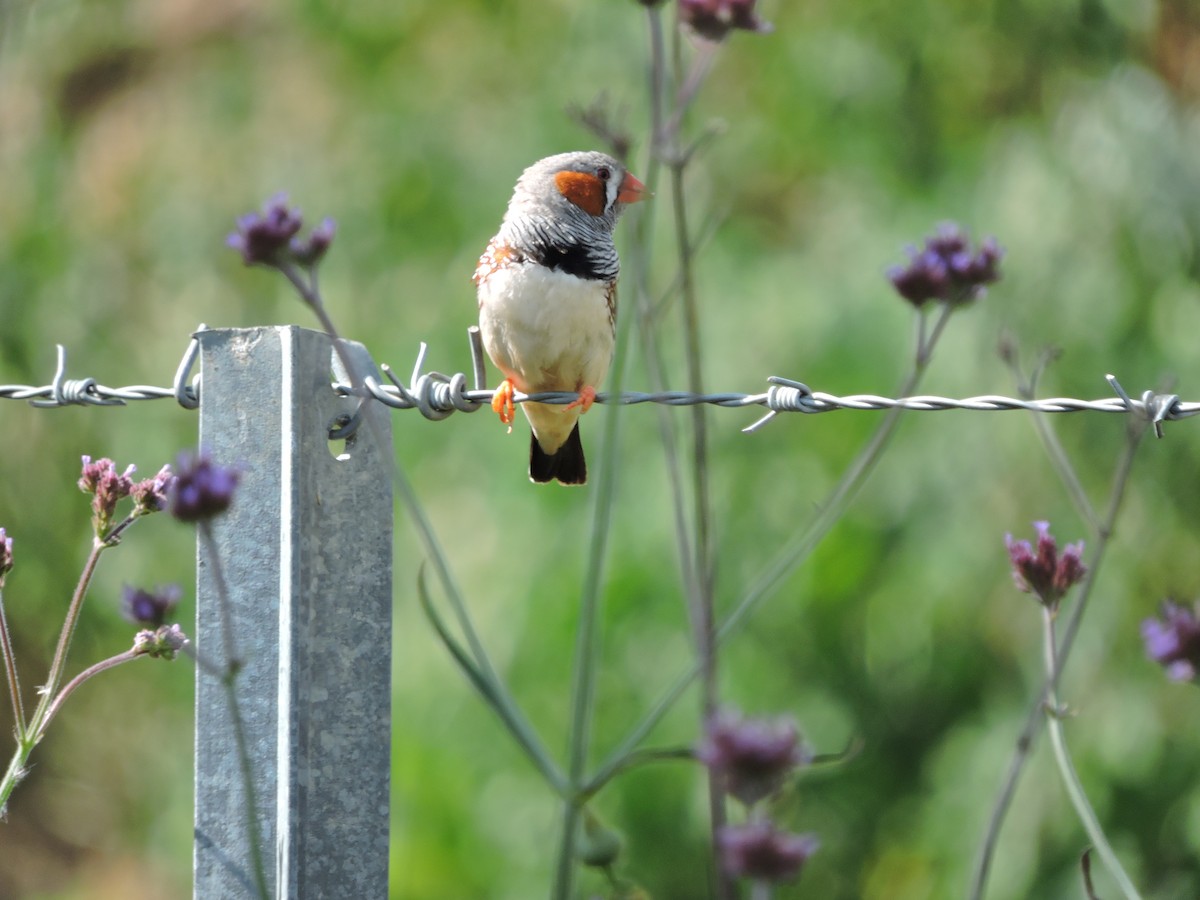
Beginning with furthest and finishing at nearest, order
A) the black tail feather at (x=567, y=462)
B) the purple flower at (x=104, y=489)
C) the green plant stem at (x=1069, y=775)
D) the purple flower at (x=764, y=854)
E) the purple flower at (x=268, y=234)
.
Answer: the black tail feather at (x=567, y=462)
the purple flower at (x=104, y=489)
the purple flower at (x=268, y=234)
the green plant stem at (x=1069, y=775)
the purple flower at (x=764, y=854)

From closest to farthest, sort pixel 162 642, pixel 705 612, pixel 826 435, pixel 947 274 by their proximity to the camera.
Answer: pixel 705 612 → pixel 162 642 → pixel 947 274 → pixel 826 435

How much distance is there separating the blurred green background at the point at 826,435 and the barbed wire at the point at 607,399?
67.6 inches

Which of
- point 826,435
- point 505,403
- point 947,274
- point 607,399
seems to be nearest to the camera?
point 607,399

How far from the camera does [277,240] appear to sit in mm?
1745

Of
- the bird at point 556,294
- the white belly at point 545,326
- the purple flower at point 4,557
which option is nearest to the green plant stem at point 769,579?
the purple flower at point 4,557

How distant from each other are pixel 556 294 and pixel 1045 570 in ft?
5.08

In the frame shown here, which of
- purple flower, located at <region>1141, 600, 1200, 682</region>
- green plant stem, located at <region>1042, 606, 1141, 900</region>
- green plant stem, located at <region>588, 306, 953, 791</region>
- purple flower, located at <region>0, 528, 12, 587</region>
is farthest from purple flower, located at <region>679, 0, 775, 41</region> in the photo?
purple flower, located at <region>0, 528, 12, 587</region>

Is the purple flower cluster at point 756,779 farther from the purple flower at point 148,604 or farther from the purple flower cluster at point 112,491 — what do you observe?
the purple flower cluster at point 112,491

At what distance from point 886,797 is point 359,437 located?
370 centimetres

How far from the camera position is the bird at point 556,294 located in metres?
3.13

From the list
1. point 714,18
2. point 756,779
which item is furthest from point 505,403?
point 756,779

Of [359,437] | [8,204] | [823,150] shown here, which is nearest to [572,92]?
[823,150]

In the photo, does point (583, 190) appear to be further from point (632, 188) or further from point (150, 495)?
point (150, 495)

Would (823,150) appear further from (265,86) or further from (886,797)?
(265,86)
